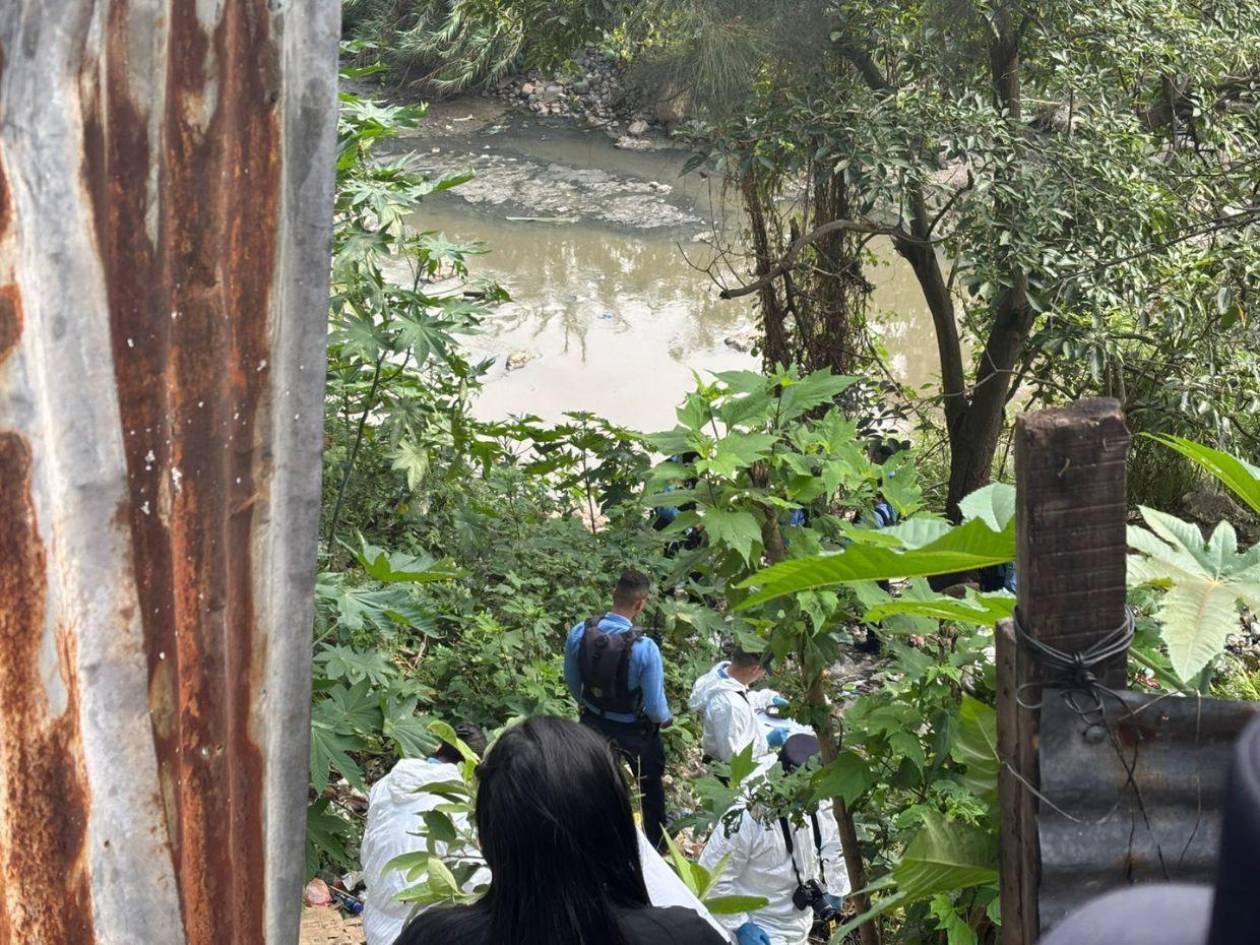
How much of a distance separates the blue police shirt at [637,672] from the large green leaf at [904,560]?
9.02 feet

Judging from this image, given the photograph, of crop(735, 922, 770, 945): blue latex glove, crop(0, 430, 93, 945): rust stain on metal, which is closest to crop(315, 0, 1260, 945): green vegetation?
crop(735, 922, 770, 945): blue latex glove

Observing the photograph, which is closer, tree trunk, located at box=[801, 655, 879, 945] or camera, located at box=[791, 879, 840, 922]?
tree trunk, located at box=[801, 655, 879, 945]

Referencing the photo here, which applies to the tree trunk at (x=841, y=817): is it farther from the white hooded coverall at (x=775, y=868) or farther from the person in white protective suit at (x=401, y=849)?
the white hooded coverall at (x=775, y=868)

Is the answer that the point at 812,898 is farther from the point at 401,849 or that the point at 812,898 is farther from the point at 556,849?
the point at 556,849

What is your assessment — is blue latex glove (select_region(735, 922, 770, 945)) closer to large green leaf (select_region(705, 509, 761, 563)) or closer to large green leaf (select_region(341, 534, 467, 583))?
large green leaf (select_region(341, 534, 467, 583))

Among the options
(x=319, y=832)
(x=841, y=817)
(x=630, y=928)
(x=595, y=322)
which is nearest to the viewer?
(x=630, y=928)

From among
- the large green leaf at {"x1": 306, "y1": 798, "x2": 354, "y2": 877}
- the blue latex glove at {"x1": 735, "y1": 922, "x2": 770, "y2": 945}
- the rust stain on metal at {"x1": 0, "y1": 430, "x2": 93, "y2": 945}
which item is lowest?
the blue latex glove at {"x1": 735, "y1": 922, "x2": 770, "y2": 945}

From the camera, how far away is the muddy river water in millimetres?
11969

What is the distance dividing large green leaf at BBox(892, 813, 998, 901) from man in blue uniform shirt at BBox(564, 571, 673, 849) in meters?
2.52

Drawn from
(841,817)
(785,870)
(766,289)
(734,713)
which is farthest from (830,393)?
(766,289)

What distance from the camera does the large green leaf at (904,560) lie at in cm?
166

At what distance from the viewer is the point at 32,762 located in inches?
48.0

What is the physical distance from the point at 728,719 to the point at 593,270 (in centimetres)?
1109

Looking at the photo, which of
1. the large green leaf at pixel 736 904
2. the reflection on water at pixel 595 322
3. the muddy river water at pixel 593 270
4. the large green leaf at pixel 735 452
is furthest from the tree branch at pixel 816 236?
the large green leaf at pixel 736 904
